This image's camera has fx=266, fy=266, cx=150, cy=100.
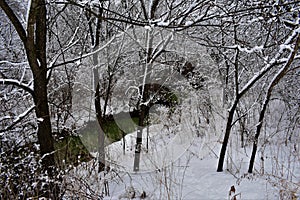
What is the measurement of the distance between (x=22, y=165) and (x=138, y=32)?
2761 mm

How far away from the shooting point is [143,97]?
13.5ft

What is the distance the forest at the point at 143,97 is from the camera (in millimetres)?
2555

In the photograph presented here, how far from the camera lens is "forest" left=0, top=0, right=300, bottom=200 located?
2.55 m

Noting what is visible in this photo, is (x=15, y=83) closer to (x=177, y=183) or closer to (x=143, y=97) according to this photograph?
(x=143, y=97)

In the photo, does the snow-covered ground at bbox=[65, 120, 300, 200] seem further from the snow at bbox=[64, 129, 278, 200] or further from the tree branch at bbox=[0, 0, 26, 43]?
the tree branch at bbox=[0, 0, 26, 43]

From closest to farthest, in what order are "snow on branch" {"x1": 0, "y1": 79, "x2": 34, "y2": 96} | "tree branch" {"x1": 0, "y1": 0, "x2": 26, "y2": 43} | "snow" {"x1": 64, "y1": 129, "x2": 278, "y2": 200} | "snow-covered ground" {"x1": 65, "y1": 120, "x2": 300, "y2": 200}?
1. "tree branch" {"x1": 0, "y1": 0, "x2": 26, "y2": 43}
2. "snow on branch" {"x1": 0, "y1": 79, "x2": 34, "y2": 96}
3. "snow-covered ground" {"x1": 65, "y1": 120, "x2": 300, "y2": 200}
4. "snow" {"x1": 64, "y1": 129, "x2": 278, "y2": 200}

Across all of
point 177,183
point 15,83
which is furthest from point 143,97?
point 15,83

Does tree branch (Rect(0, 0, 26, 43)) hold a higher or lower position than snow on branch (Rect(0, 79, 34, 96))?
higher

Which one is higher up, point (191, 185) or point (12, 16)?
point (12, 16)

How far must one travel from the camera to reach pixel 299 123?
558cm

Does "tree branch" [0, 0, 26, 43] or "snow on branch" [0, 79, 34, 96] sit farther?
"snow on branch" [0, 79, 34, 96]

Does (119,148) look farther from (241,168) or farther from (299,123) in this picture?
(299,123)

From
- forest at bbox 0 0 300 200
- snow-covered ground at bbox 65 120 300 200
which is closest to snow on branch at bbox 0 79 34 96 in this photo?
forest at bbox 0 0 300 200

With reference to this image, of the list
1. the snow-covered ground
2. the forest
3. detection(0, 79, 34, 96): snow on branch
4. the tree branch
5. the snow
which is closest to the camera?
the tree branch
